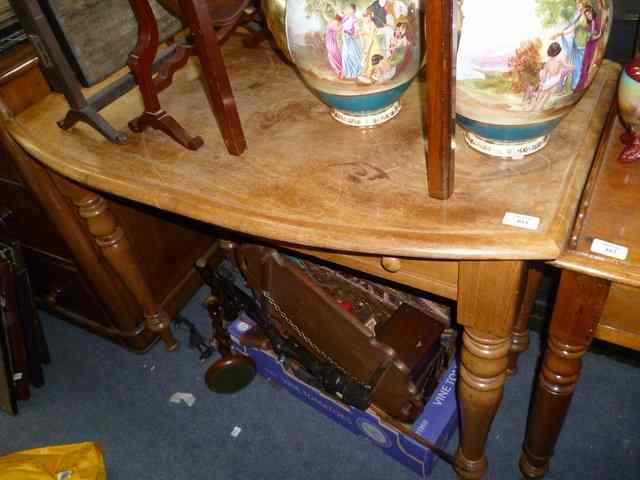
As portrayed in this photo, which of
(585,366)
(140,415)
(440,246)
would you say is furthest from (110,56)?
(585,366)

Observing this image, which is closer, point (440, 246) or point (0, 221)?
point (440, 246)

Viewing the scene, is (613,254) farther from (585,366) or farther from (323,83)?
(585,366)

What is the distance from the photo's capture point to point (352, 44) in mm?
729

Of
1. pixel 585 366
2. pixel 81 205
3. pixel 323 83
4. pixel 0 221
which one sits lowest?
pixel 585 366

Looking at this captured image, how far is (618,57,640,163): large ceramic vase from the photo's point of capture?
72 centimetres

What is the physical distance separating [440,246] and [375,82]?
10.5 inches

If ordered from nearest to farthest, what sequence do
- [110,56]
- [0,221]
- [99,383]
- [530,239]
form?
[530,239] → [110,56] → [0,221] → [99,383]

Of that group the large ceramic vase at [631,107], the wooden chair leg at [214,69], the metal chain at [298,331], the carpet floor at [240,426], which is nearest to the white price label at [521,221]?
the large ceramic vase at [631,107]

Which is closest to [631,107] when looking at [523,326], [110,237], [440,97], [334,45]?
[440,97]

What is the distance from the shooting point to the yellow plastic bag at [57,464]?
1.28 meters

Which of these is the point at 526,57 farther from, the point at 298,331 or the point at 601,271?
the point at 298,331

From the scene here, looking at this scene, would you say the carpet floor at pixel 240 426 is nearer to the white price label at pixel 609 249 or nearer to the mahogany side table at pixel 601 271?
the mahogany side table at pixel 601 271

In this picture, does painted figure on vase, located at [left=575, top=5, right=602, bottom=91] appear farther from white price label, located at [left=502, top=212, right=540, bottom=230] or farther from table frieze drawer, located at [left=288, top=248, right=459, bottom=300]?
table frieze drawer, located at [left=288, top=248, right=459, bottom=300]

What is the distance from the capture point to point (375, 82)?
31.0 inches
